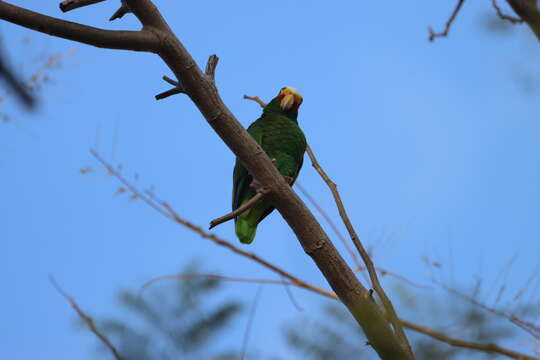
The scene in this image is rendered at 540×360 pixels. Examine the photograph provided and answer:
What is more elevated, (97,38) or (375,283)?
(97,38)

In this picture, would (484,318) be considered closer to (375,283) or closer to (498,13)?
(375,283)

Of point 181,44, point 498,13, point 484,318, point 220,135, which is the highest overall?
point 181,44

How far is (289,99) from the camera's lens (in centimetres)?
418

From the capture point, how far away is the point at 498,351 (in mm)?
850

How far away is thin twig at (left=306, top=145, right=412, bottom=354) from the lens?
1.29 m

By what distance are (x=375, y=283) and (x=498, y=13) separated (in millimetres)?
770

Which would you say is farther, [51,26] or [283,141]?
[283,141]

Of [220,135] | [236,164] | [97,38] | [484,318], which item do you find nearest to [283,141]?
[236,164]

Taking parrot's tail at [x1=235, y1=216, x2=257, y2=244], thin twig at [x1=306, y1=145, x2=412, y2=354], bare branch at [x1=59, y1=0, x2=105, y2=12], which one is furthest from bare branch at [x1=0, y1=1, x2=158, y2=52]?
parrot's tail at [x1=235, y1=216, x2=257, y2=244]

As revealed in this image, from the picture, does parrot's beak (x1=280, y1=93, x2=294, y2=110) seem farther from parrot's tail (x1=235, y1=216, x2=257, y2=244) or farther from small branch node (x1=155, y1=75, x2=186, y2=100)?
small branch node (x1=155, y1=75, x2=186, y2=100)

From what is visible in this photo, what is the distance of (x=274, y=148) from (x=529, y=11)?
263 cm

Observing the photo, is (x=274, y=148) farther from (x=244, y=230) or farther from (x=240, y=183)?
(x=244, y=230)

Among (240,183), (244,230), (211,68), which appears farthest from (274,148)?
(211,68)

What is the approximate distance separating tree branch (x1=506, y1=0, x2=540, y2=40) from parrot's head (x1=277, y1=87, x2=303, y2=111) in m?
3.14
